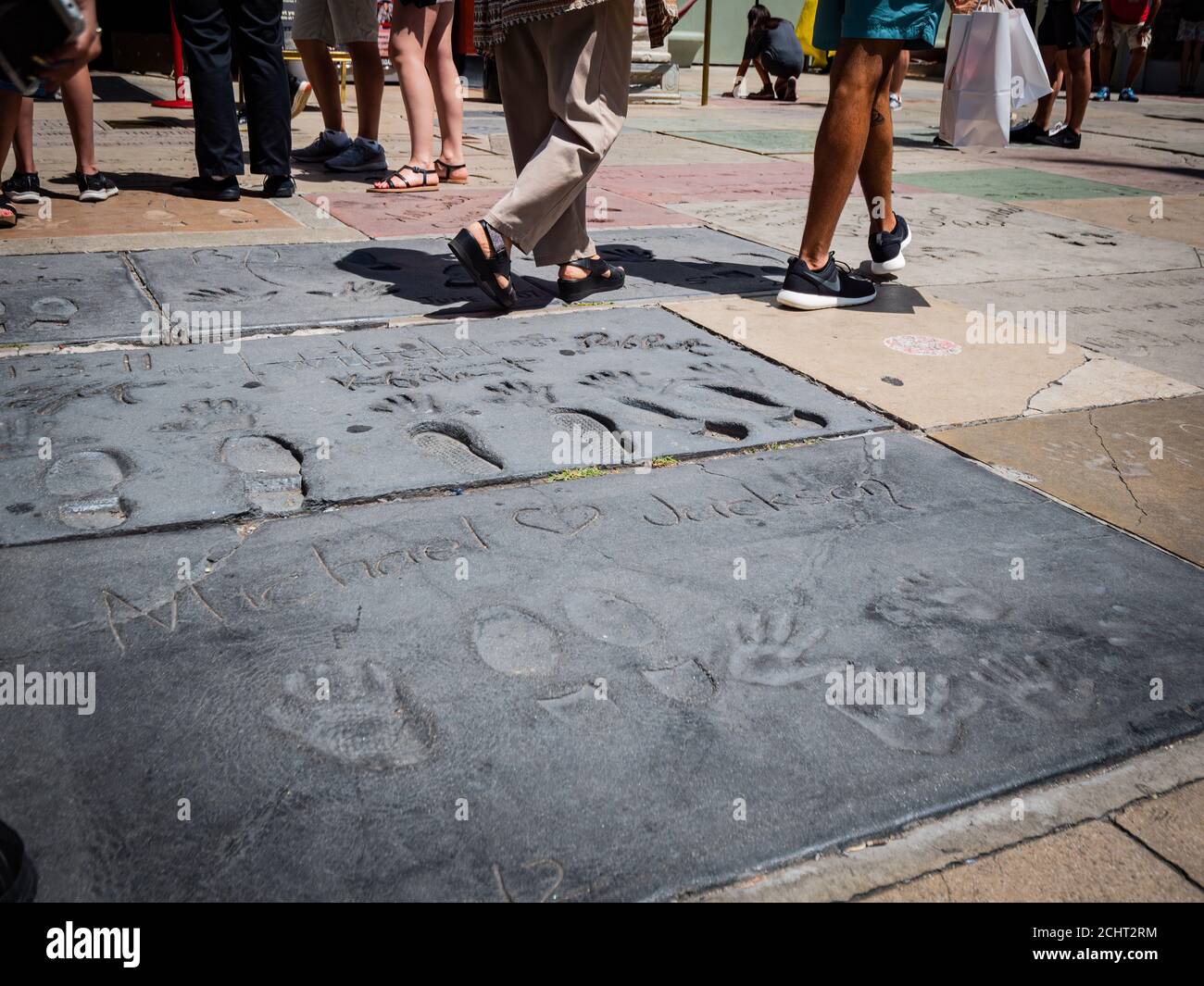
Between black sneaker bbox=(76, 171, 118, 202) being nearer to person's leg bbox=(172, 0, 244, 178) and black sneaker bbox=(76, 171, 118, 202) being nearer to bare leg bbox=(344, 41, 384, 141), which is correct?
person's leg bbox=(172, 0, 244, 178)

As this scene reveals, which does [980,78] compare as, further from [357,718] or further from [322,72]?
[322,72]

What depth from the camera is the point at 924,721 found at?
164cm

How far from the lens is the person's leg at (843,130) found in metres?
3.53

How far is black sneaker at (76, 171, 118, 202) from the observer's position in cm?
475

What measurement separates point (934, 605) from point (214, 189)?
13.6 ft

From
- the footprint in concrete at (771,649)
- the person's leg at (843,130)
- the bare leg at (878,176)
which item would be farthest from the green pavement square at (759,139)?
the footprint in concrete at (771,649)

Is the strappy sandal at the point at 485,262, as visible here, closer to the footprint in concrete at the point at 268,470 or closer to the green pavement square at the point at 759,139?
the footprint in concrete at the point at 268,470

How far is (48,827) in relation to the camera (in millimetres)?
1367

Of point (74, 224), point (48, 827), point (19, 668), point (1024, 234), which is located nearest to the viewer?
point (48, 827)

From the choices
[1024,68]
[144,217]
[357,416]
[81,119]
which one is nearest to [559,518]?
[357,416]

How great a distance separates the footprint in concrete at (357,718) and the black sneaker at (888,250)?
2.89 metres
